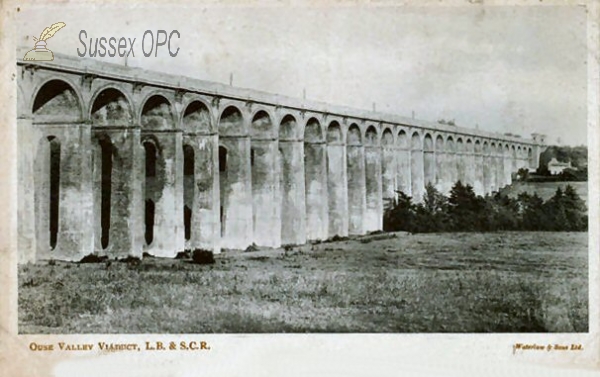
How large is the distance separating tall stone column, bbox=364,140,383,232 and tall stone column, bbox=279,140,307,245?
2.71 ft

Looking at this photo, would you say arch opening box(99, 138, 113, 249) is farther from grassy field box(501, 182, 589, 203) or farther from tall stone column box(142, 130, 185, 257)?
grassy field box(501, 182, 589, 203)

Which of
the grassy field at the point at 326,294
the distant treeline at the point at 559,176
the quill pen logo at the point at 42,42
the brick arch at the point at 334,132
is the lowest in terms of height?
the grassy field at the point at 326,294

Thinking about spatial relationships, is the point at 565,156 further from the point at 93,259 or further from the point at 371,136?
the point at 93,259

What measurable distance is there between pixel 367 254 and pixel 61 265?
→ 303cm

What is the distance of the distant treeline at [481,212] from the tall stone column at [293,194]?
3.24 feet

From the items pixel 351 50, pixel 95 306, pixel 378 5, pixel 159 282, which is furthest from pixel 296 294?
pixel 378 5

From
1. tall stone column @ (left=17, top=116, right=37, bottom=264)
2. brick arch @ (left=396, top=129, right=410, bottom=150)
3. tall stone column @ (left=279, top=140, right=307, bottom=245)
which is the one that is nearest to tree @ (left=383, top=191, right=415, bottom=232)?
brick arch @ (left=396, top=129, right=410, bottom=150)

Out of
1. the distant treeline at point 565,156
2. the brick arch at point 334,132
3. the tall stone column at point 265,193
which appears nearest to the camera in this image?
the distant treeline at point 565,156

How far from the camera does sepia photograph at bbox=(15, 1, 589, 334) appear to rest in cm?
646

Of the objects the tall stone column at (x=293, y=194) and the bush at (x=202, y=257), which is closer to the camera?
the bush at (x=202, y=257)

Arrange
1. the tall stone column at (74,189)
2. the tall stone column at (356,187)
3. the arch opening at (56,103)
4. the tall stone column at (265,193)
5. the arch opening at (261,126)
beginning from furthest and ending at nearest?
the tall stone column at (356,187), the arch opening at (261,126), the tall stone column at (265,193), the tall stone column at (74,189), the arch opening at (56,103)

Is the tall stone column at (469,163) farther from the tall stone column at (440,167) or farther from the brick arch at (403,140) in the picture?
the brick arch at (403,140)

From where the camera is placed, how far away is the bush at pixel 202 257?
7.16m

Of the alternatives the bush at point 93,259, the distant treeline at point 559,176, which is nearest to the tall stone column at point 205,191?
the bush at point 93,259
